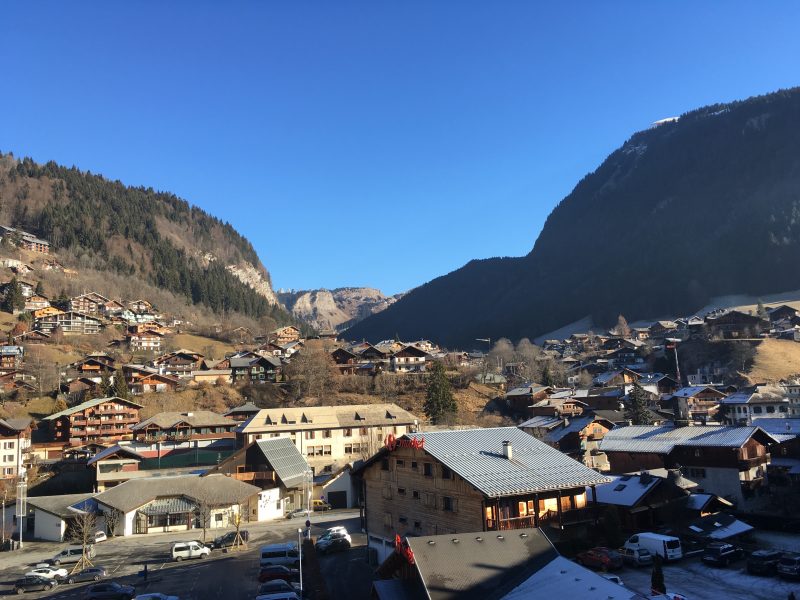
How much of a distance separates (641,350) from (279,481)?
10537 centimetres

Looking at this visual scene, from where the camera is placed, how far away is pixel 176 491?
48.7m

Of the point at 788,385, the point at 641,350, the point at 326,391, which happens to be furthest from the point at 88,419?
the point at 641,350

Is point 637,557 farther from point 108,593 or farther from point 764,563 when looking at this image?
point 108,593

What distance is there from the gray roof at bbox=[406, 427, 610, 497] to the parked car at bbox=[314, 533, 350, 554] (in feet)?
33.7

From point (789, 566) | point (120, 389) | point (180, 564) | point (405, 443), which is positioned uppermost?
point (120, 389)

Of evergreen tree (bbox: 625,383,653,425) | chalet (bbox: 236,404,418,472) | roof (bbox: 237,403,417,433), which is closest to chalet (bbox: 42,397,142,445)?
chalet (bbox: 236,404,418,472)

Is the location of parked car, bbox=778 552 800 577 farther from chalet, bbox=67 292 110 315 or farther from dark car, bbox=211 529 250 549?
chalet, bbox=67 292 110 315

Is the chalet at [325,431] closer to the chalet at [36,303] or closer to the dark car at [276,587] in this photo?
the dark car at [276,587]

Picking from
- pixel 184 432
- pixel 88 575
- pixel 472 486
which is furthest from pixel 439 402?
pixel 472 486

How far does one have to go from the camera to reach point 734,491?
40250mm

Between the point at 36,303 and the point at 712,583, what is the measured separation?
141 meters

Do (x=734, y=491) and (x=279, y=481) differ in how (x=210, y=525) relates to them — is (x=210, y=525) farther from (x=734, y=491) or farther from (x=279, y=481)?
(x=734, y=491)

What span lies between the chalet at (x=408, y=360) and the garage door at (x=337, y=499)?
152 ft

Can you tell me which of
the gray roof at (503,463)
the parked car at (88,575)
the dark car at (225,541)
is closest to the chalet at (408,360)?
the dark car at (225,541)
